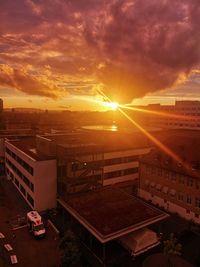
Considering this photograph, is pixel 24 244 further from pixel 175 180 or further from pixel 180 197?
pixel 175 180

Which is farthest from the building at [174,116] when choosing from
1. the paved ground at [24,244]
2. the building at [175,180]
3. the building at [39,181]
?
the paved ground at [24,244]

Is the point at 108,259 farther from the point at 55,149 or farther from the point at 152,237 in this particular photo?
the point at 55,149

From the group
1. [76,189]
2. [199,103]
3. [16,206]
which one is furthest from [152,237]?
[199,103]

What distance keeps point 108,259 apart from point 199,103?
414 ft

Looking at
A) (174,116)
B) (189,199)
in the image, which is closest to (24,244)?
(189,199)

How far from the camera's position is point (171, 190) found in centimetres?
4566

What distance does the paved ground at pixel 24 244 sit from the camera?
103 feet

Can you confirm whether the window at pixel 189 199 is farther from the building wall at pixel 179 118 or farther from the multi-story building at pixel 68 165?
the building wall at pixel 179 118

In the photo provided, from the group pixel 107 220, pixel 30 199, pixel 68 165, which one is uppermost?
pixel 68 165

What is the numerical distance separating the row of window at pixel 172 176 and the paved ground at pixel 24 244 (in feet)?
79.0

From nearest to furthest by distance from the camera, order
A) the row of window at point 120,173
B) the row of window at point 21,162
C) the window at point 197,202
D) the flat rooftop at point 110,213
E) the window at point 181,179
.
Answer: the flat rooftop at point 110,213, the window at point 197,202, the window at point 181,179, the row of window at point 21,162, the row of window at point 120,173

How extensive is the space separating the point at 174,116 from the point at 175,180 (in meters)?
109

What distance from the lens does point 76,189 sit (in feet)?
156

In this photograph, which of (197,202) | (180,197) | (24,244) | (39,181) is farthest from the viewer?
(39,181)
